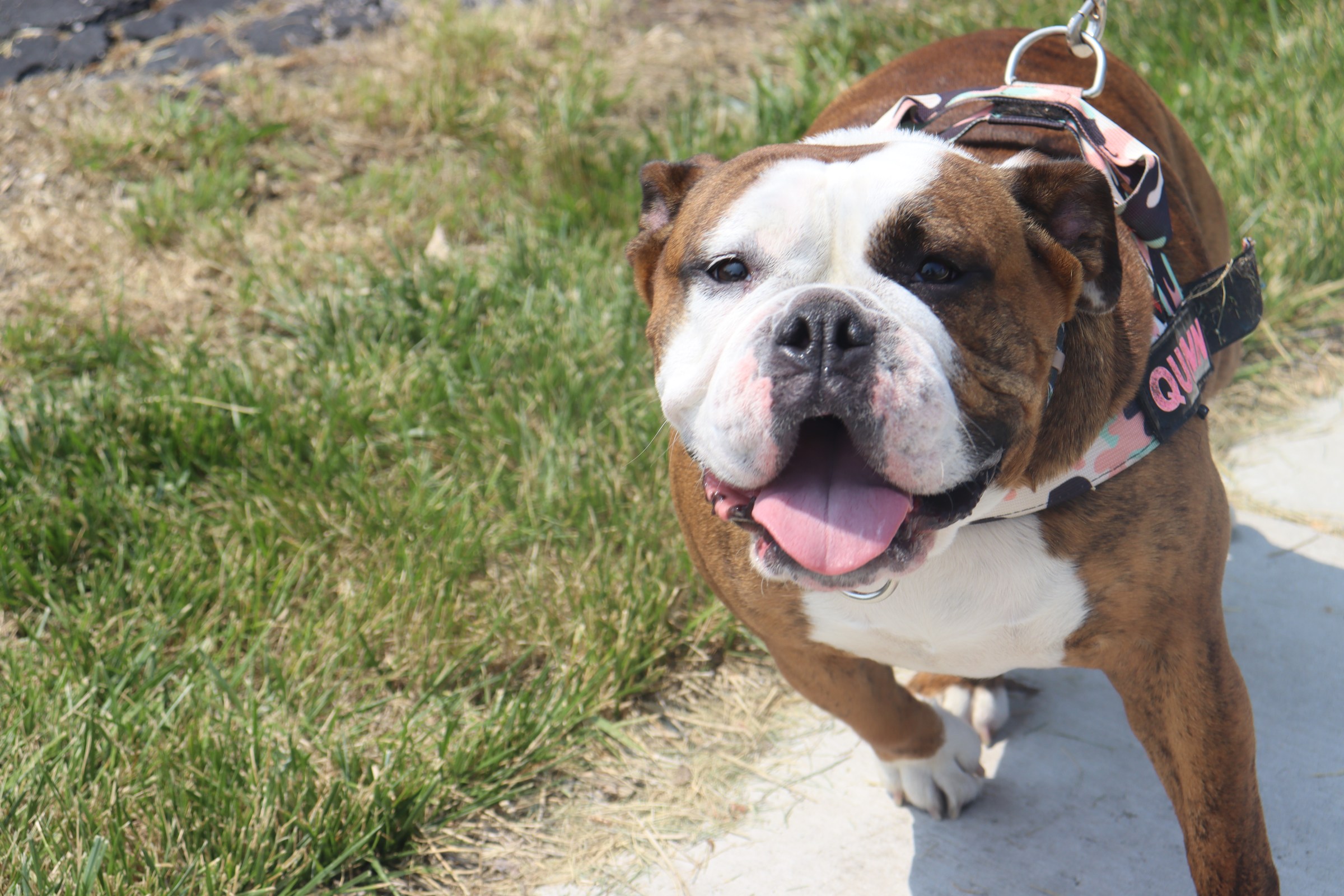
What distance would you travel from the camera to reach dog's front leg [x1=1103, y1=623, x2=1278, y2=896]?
6.54 feet

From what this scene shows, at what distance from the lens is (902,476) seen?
5.55 ft

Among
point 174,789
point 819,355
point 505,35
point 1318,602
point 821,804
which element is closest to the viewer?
point 819,355

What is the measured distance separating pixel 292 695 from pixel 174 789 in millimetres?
409

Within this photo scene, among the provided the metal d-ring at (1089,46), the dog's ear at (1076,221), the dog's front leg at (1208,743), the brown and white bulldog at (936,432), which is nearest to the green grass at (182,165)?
the brown and white bulldog at (936,432)

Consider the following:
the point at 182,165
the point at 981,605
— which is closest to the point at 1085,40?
the point at 981,605

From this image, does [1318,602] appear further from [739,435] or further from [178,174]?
[178,174]

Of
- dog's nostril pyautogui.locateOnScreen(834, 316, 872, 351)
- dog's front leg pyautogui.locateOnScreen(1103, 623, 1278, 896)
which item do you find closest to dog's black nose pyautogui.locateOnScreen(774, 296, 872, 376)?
dog's nostril pyautogui.locateOnScreen(834, 316, 872, 351)

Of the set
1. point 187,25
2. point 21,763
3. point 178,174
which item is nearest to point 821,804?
point 21,763

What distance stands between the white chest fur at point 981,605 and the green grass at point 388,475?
35.7 inches

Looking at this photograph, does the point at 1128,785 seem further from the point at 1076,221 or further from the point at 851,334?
the point at 851,334

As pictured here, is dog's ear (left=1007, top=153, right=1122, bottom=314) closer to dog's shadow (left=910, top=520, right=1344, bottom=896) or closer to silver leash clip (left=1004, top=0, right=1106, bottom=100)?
silver leash clip (left=1004, top=0, right=1106, bottom=100)

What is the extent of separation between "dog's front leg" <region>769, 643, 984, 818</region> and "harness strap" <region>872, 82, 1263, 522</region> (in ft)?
1.67

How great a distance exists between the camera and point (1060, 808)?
2.54m

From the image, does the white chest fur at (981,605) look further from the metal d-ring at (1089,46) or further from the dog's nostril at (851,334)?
the metal d-ring at (1089,46)
